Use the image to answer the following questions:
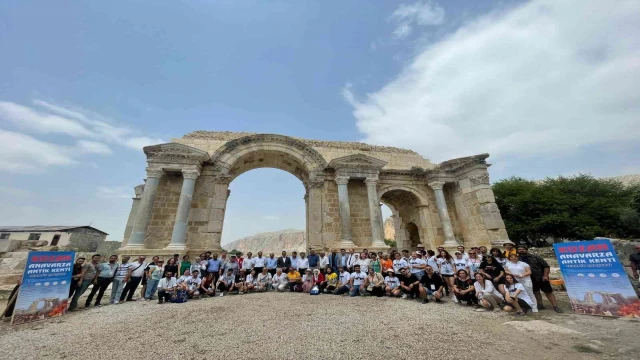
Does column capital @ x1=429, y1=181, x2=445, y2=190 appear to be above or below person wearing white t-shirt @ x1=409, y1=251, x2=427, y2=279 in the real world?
above

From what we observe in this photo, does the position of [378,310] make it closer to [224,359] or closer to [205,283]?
[224,359]

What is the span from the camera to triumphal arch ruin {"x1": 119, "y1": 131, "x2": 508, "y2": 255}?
10992mm

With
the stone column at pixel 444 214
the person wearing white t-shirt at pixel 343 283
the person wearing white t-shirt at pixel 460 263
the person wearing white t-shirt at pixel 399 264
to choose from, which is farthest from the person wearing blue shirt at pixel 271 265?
the stone column at pixel 444 214

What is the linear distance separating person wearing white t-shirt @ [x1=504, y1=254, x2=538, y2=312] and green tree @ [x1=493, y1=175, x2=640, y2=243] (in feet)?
67.1

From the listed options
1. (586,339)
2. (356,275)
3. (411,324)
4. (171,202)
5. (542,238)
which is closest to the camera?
(586,339)

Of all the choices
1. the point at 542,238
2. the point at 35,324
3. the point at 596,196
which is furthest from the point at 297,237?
the point at 35,324

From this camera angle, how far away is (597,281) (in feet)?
15.8

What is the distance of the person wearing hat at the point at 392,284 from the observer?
679 centimetres

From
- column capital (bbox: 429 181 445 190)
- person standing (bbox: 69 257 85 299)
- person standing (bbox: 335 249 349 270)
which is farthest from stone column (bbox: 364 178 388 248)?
person standing (bbox: 69 257 85 299)

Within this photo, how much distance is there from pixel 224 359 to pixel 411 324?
3092 millimetres

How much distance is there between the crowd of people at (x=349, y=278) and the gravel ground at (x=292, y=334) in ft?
1.92

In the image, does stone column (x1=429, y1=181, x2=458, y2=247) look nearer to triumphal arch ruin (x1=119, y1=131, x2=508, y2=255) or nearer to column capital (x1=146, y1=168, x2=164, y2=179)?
triumphal arch ruin (x1=119, y1=131, x2=508, y2=255)

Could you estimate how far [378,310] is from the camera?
5.32 meters

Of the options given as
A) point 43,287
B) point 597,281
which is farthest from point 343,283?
point 43,287
